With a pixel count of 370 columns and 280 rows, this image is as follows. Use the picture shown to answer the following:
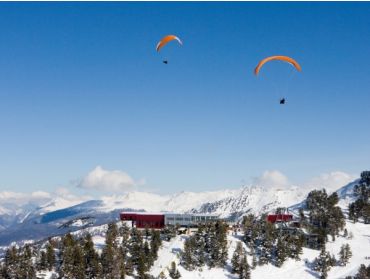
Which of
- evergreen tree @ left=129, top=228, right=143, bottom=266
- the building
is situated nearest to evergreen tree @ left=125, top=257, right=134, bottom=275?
evergreen tree @ left=129, top=228, right=143, bottom=266

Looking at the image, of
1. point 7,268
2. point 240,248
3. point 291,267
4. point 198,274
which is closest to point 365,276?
point 291,267

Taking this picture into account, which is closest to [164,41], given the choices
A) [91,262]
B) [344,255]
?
[91,262]

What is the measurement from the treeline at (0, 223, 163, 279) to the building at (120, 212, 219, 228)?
39.9 metres

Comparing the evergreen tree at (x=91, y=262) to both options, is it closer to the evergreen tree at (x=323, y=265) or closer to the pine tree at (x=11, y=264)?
the pine tree at (x=11, y=264)

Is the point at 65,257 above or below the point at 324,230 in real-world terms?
below

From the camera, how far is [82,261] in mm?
118562

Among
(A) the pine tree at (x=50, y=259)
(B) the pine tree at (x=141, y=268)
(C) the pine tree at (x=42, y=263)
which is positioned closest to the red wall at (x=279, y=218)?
(B) the pine tree at (x=141, y=268)

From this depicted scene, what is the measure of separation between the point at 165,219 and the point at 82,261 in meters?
60.3

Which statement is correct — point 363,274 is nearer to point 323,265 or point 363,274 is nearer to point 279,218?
point 323,265

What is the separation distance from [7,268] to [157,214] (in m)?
66.7

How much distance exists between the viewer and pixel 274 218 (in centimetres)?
19262

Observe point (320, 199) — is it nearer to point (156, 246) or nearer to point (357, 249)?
point (357, 249)

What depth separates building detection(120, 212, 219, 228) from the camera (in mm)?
174125

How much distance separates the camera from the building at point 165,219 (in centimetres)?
17412
